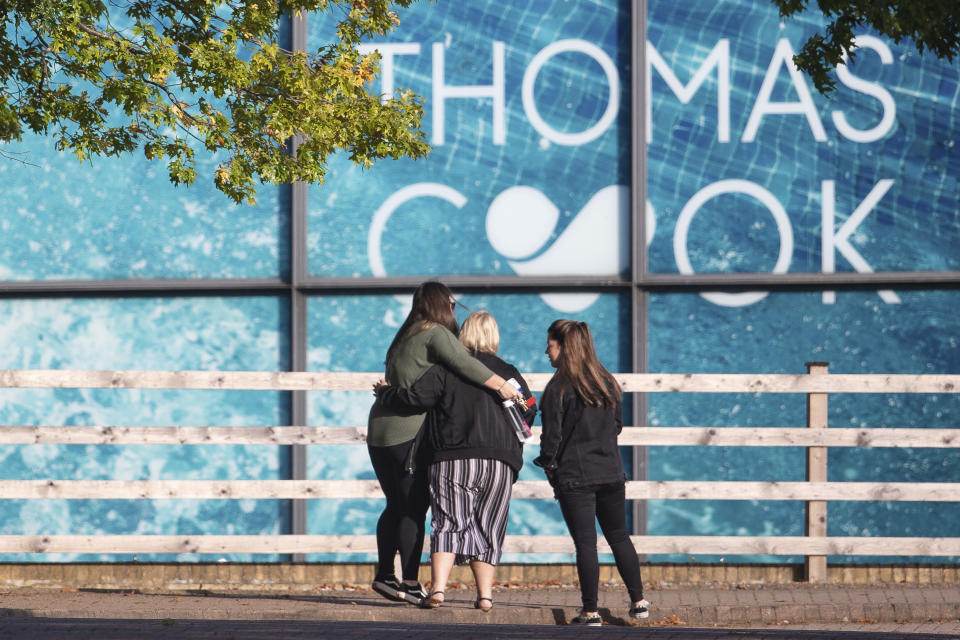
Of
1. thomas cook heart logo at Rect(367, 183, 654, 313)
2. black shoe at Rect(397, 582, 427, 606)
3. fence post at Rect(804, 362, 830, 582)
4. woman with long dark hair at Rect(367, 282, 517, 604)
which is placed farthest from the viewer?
thomas cook heart logo at Rect(367, 183, 654, 313)

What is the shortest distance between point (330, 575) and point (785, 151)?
426 centimetres

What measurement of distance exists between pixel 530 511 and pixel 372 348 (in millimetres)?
1580

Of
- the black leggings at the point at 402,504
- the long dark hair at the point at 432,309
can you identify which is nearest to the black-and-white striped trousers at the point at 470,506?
the black leggings at the point at 402,504

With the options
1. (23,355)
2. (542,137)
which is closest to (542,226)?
(542,137)

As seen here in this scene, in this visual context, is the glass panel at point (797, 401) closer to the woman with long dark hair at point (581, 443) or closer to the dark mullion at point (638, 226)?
→ the dark mullion at point (638, 226)

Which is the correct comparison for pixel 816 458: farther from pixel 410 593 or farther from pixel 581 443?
pixel 410 593

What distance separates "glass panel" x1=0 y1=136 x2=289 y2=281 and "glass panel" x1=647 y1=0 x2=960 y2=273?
2.79m

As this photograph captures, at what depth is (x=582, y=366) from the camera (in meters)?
7.59

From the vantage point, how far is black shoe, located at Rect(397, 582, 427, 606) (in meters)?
7.96

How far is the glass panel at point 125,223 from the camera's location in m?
10.3

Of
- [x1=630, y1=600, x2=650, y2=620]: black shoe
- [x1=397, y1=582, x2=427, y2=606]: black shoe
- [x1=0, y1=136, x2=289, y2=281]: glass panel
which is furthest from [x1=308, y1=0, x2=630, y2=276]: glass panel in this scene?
[x1=630, y1=600, x2=650, y2=620]: black shoe

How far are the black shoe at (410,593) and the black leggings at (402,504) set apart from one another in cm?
5

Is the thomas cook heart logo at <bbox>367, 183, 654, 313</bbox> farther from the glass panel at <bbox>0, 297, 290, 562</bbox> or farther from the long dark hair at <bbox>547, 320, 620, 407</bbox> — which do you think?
the long dark hair at <bbox>547, 320, 620, 407</bbox>

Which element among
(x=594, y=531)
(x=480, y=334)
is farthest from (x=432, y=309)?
(x=594, y=531)
